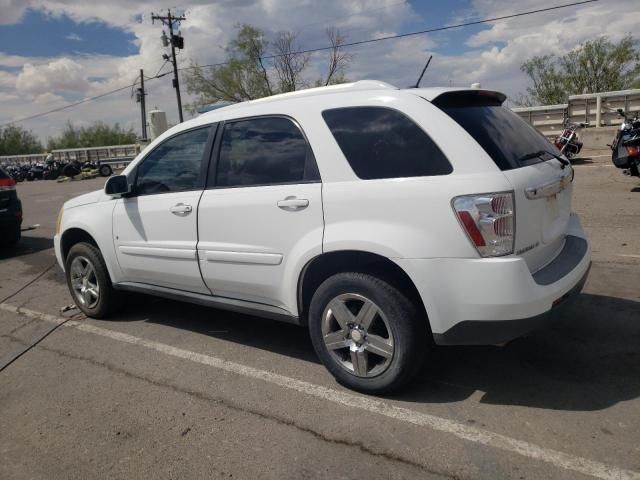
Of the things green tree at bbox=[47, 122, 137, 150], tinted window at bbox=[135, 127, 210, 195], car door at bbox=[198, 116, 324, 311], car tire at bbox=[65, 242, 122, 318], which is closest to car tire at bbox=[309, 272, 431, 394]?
car door at bbox=[198, 116, 324, 311]

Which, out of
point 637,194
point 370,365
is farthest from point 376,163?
point 637,194

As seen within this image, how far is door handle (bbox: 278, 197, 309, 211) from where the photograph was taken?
3215 mm

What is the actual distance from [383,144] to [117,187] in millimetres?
2399

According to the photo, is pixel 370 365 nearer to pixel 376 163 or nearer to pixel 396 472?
pixel 396 472

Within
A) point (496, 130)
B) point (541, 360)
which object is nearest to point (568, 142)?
point (541, 360)

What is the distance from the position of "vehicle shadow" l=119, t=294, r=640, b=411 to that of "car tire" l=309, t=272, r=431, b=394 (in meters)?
0.22

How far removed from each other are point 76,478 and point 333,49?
121 ft

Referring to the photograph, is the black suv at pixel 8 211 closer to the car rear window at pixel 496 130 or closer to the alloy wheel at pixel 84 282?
the alloy wheel at pixel 84 282

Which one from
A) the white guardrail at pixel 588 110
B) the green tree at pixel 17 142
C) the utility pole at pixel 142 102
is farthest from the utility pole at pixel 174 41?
the green tree at pixel 17 142

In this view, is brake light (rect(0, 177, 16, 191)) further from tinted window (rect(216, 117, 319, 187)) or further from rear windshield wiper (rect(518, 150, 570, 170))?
rear windshield wiper (rect(518, 150, 570, 170))

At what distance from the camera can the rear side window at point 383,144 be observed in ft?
9.43

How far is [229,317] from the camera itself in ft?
15.9

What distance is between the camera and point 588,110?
1817 centimetres

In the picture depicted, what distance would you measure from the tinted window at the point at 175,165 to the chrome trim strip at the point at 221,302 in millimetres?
809
